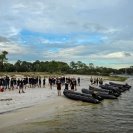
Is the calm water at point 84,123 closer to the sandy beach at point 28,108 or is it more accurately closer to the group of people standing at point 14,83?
the sandy beach at point 28,108

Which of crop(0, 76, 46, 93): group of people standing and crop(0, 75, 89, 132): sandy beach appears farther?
crop(0, 76, 46, 93): group of people standing

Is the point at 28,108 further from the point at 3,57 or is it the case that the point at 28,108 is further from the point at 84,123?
the point at 3,57

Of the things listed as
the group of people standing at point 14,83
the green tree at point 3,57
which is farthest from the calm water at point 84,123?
the green tree at point 3,57

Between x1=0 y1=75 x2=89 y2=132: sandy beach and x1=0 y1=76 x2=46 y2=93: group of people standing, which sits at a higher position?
x1=0 y1=76 x2=46 y2=93: group of people standing

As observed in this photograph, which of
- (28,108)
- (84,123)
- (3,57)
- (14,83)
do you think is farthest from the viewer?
(3,57)

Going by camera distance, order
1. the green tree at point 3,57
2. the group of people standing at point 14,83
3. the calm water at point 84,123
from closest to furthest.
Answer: the calm water at point 84,123 < the group of people standing at point 14,83 < the green tree at point 3,57

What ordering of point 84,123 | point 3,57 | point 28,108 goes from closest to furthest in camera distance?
1. point 84,123
2. point 28,108
3. point 3,57

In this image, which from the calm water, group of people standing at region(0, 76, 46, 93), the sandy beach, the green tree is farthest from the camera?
the green tree

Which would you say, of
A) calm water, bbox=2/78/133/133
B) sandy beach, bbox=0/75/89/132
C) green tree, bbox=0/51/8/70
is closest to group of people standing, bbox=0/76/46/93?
sandy beach, bbox=0/75/89/132

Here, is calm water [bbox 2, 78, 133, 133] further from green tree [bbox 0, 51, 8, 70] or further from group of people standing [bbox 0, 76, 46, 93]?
green tree [bbox 0, 51, 8, 70]

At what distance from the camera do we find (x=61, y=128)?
944 inches

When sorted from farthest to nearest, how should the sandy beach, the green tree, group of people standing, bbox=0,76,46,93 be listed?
the green tree < group of people standing, bbox=0,76,46,93 < the sandy beach

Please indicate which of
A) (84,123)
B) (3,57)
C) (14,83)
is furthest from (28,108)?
(3,57)

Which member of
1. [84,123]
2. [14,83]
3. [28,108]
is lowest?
[84,123]
